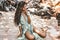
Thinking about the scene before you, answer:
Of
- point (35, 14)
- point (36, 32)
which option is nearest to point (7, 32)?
point (36, 32)

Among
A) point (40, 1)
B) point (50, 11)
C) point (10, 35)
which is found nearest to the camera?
point (10, 35)

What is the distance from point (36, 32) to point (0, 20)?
120 inches

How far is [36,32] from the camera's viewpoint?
470cm

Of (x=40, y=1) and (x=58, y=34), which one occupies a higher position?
(x=40, y=1)

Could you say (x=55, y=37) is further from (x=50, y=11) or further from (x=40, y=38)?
(x=50, y=11)

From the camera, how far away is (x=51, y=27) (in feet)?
22.7

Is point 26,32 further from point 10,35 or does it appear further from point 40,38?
point 10,35

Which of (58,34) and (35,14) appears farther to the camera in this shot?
(35,14)

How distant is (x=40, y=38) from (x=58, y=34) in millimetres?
1763

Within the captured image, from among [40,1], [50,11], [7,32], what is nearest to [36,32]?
[7,32]

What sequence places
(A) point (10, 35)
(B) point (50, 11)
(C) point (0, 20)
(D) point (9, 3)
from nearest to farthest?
(A) point (10, 35)
(C) point (0, 20)
(B) point (50, 11)
(D) point (9, 3)

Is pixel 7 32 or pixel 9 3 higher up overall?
pixel 9 3

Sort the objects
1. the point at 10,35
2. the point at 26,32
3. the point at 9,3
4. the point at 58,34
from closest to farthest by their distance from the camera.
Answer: the point at 26,32
the point at 10,35
the point at 58,34
the point at 9,3

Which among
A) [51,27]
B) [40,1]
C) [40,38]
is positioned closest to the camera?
[40,38]
